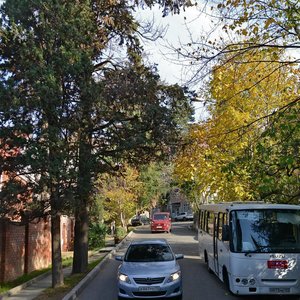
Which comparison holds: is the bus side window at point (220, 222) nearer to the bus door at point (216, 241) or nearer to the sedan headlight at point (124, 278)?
the bus door at point (216, 241)

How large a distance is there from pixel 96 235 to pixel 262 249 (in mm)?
23043

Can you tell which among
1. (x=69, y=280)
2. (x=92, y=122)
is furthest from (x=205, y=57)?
(x=69, y=280)

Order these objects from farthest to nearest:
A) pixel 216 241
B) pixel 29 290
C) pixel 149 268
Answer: pixel 216 241 → pixel 29 290 → pixel 149 268

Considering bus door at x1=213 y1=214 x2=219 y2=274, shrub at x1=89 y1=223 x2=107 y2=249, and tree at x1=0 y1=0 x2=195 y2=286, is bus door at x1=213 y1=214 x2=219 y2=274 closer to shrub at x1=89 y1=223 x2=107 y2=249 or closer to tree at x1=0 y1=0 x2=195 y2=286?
tree at x1=0 y1=0 x2=195 y2=286

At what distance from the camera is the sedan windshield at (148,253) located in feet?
42.2

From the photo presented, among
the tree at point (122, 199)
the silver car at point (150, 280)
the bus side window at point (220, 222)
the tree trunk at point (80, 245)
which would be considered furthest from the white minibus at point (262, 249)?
the tree at point (122, 199)

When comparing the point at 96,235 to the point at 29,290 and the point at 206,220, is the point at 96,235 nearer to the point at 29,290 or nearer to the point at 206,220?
the point at 206,220

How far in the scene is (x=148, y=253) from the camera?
13164 mm

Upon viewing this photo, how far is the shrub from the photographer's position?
32.8 metres

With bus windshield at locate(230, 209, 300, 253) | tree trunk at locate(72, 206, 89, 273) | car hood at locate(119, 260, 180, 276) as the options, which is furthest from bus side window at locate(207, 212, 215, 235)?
tree trunk at locate(72, 206, 89, 273)

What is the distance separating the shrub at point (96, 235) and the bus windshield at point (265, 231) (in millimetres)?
22132

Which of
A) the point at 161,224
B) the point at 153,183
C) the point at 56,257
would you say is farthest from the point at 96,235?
the point at 153,183

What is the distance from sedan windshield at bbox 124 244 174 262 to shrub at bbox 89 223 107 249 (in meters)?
19.6

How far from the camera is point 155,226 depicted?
157 ft
